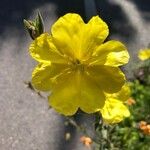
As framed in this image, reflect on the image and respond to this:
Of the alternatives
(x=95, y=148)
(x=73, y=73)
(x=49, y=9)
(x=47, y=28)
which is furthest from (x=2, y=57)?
(x=73, y=73)

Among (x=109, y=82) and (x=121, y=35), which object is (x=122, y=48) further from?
(x=121, y=35)

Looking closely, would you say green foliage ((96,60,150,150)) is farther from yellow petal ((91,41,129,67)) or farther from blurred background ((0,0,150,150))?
yellow petal ((91,41,129,67))

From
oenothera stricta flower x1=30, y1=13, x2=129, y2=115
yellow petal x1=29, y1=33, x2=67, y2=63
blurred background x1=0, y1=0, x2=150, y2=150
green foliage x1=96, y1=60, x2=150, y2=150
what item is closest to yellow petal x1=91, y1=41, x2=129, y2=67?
oenothera stricta flower x1=30, y1=13, x2=129, y2=115

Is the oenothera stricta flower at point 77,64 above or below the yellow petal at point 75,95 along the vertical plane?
above

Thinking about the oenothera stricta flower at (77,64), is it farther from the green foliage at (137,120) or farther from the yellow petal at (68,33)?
the green foliage at (137,120)

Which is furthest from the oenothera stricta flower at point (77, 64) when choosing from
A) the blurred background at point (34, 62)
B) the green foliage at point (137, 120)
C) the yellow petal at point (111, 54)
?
the blurred background at point (34, 62)
